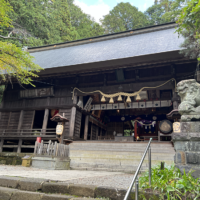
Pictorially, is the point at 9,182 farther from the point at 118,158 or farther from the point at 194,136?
the point at 118,158

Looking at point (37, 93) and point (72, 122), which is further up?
point (37, 93)

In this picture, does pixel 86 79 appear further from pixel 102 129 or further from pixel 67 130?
pixel 102 129

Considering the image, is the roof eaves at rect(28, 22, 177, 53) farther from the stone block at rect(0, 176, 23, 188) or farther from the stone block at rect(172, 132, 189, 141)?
the stone block at rect(0, 176, 23, 188)

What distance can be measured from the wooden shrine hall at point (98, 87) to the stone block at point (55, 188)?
5.34 meters

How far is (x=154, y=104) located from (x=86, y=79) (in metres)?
5.06

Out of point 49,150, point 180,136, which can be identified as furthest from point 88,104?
point 180,136

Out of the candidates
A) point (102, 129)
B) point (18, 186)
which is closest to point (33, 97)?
point (102, 129)

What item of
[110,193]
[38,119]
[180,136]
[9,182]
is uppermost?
[38,119]

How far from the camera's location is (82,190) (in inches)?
105

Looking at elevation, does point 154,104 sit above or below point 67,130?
above

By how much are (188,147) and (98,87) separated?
7393mm

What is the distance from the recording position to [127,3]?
29.1m

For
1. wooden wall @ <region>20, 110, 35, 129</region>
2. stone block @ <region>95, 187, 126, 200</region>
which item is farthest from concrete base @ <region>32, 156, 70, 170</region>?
wooden wall @ <region>20, 110, 35, 129</region>

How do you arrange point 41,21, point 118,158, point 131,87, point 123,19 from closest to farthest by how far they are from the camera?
point 118,158, point 131,87, point 41,21, point 123,19
